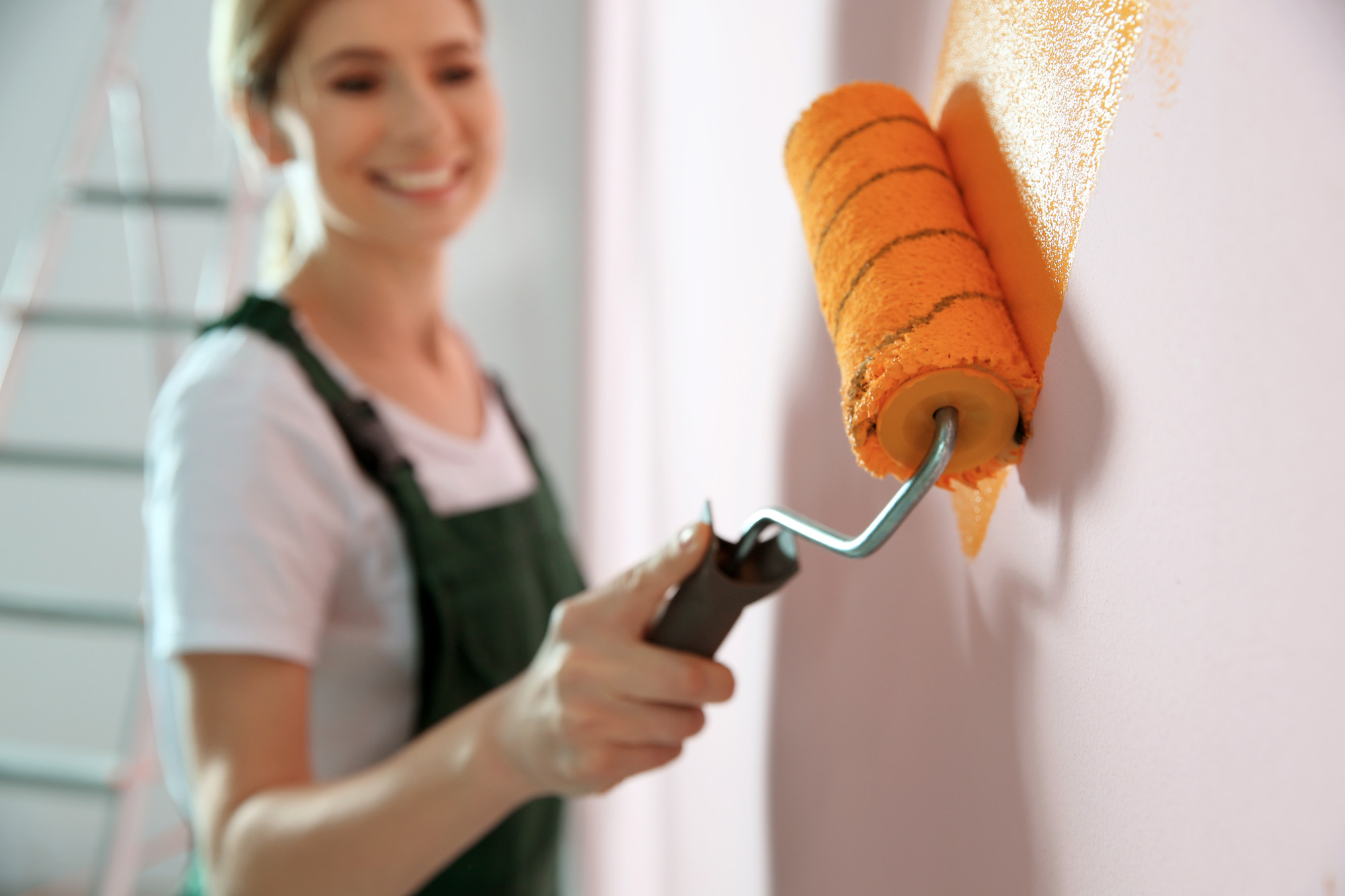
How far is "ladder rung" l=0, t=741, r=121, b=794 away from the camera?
1.31 meters

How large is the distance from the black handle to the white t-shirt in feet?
1.15

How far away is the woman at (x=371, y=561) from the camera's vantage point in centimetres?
57

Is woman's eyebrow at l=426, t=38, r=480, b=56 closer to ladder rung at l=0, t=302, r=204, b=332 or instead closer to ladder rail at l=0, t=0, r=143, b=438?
ladder rung at l=0, t=302, r=204, b=332

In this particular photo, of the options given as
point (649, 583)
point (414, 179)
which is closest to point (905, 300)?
point (649, 583)

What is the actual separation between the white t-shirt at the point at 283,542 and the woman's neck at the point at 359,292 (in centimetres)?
7

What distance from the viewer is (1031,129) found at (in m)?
0.35

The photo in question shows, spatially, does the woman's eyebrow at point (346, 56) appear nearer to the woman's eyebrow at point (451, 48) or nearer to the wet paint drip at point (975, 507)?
the woman's eyebrow at point (451, 48)

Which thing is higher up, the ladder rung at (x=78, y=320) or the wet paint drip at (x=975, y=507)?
the ladder rung at (x=78, y=320)

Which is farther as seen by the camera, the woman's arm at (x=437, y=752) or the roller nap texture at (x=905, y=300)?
the woman's arm at (x=437, y=752)

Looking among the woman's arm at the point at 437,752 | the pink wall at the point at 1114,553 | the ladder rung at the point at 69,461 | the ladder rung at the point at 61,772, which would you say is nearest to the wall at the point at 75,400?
the ladder rung at the point at 69,461

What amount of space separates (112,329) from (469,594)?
0.97 m

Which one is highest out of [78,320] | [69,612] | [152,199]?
[152,199]

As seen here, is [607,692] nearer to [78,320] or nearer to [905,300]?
[905,300]

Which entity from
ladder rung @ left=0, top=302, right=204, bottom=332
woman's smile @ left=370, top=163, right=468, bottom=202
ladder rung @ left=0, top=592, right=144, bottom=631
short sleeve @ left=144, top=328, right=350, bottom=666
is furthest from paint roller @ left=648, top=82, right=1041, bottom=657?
ladder rung @ left=0, top=302, right=204, bottom=332
